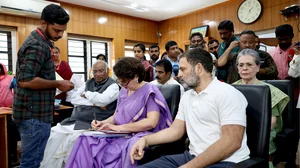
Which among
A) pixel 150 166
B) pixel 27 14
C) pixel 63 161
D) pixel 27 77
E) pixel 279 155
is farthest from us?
pixel 27 14

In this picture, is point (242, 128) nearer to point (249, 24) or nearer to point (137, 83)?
point (137, 83)

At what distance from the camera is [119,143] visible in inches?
61.1

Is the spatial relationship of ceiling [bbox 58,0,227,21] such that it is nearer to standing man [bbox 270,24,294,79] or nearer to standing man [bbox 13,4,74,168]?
standing man [bbox 270,24,294,79]

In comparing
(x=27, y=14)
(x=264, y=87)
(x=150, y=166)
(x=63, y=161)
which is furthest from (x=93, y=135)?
(x=27, y=14)

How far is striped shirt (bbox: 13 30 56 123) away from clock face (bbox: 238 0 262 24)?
4.89 meters

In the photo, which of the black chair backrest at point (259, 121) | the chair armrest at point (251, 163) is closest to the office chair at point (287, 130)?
the black chair backrest at point (259, 121)

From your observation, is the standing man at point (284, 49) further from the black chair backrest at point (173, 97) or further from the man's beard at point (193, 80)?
the man's beard at point (193, 80)

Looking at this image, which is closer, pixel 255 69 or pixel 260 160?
Answer: pixel 260 160

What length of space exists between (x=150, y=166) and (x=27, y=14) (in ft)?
15.7

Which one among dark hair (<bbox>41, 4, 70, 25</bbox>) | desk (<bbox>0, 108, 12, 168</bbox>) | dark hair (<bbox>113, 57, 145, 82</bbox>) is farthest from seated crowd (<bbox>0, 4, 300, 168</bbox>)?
desk (<bbox>0, 108, 12, 168</bbox>)

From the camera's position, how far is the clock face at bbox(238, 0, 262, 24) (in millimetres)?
5102

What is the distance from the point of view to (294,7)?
14.5 feet

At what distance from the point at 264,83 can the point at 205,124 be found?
77 centimetres

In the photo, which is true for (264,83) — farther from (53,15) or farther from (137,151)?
(53,15)
